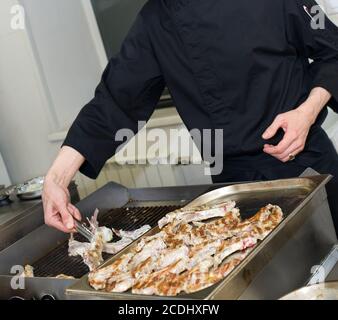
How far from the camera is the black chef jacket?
139 centimetres

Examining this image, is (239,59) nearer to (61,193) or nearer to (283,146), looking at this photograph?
(283,146)

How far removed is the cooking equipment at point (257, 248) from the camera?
94 centimetres

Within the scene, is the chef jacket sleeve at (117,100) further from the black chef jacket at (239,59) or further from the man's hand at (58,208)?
the man's hand at (58,208)

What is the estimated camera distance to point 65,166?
155 cm

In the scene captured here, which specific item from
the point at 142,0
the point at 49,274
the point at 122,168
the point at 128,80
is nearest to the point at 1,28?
the point at 142,0

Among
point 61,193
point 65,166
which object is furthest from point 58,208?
→ point 65,166

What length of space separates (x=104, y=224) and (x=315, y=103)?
731mm

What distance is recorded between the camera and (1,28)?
277cm

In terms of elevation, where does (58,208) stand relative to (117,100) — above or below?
below

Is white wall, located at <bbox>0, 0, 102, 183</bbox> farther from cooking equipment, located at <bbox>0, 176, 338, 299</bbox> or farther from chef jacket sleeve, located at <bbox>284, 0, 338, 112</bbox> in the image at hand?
chef jacket sleeve, located at <bbox>284, 0, 338, 112</bbox>

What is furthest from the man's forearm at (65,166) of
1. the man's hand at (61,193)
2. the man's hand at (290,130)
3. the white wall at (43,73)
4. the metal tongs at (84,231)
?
the white wall at (43,73)

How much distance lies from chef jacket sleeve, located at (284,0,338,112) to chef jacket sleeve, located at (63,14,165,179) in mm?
410
